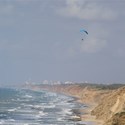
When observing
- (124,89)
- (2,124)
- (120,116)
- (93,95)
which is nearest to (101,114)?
(124,89)

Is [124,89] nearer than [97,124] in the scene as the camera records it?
No

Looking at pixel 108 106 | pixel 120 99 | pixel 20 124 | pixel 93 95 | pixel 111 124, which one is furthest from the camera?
pixel 93 95

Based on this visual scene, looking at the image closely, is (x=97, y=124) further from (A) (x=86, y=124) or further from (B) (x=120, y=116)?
(B) (x=120, y=116)

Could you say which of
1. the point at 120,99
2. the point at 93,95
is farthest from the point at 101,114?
the point at 93,95

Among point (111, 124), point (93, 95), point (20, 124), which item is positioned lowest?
point (111, 124)

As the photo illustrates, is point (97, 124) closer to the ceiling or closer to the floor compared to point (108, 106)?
closer to the floor

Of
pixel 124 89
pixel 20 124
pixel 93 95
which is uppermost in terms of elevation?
pixel 93 95

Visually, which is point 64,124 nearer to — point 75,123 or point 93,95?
point 75,123

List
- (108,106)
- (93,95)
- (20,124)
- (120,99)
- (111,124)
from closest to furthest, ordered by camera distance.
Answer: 1. (111,124)
2. (120,99)
3. (20,124)
4. (108,106)
5. (93,95)

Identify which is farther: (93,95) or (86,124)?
(93,95)
